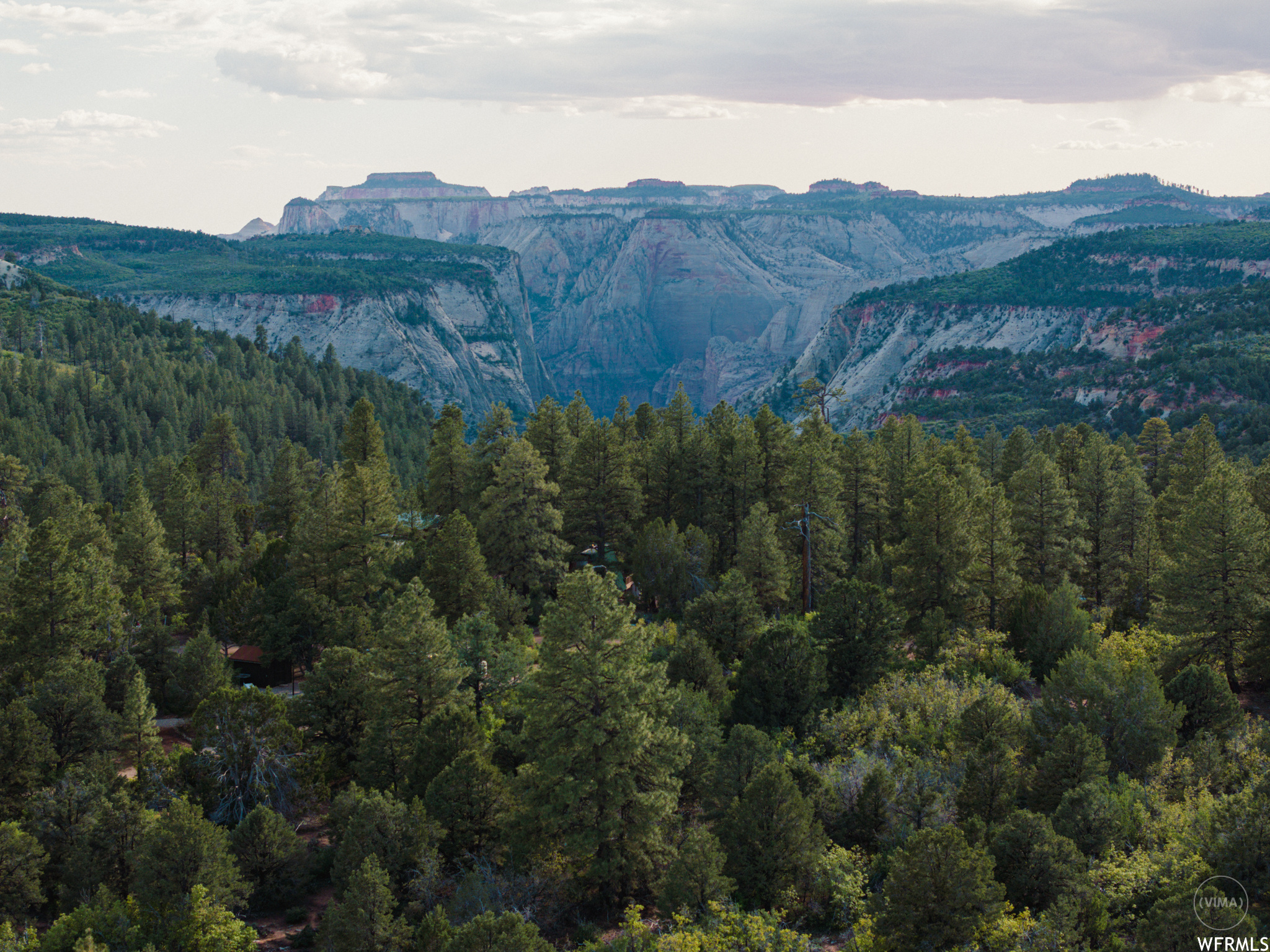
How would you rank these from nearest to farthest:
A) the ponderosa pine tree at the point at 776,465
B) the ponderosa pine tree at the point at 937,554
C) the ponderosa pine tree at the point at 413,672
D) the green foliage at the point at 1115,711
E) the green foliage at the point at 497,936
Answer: the green foliage at the point at 497,936 → the green foliage at the point at 1115,711 → the ponderosa pine tree at the point at 413,672 → the ponderosa pine tree at the point at 937,554 → the ponderosa pine tree at the point at 776,465

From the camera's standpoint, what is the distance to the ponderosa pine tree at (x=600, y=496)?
2462 inches

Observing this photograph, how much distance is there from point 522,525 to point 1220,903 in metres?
39.2

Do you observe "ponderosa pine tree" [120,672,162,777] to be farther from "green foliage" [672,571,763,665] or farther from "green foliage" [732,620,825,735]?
"green foliage" [732,620,825,735]

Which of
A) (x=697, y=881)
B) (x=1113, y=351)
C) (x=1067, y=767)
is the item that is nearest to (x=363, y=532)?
(x=697, y=881)

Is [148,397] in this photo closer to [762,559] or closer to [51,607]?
[51,607]

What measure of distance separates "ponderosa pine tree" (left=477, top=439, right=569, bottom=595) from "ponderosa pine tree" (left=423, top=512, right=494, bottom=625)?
329 centimetres

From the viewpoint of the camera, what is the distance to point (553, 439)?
6600 cm

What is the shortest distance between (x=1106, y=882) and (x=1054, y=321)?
17589 cm

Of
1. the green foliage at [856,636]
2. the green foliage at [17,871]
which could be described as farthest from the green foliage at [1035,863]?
the green foliage at [17,871]

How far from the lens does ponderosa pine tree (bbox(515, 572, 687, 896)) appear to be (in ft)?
107

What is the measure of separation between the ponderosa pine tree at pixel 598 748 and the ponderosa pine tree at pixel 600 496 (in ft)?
93.0

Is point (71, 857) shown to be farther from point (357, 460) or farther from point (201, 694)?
point (357, 460)

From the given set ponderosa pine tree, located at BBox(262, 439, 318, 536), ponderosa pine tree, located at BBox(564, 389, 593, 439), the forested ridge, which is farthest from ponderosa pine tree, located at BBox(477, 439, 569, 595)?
ponderosa pine tree, located at BBox(262, 439, 318, 536)

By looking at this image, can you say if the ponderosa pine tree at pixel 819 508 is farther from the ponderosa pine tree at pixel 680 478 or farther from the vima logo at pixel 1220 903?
the vima logo at pixel 1220 903
